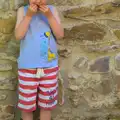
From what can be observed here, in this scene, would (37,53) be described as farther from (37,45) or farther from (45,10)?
(45,10)

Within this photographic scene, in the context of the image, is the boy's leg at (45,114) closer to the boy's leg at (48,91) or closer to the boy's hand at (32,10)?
the boy's leg at (48,91)

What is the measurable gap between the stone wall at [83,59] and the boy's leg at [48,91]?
6.8 inches

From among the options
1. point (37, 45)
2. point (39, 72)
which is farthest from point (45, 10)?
point (39, 72)

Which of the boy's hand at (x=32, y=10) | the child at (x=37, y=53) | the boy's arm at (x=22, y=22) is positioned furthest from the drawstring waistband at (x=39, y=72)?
the boy's hand at (x=32, y=10)

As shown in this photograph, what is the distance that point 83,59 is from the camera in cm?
227

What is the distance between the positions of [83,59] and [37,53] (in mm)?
375

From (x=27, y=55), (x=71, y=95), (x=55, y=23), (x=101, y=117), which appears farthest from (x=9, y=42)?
(x=101, y=117)

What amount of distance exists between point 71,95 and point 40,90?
283 millimetres

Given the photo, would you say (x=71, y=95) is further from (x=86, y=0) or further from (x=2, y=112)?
(x=86, y=0)

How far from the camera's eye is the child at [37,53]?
2.00 meters

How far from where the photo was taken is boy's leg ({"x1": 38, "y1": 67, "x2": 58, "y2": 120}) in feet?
6.84

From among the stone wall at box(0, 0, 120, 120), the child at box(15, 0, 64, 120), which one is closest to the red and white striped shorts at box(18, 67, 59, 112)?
the child at box(15, 0, 64, 120)

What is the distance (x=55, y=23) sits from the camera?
6.62 feet

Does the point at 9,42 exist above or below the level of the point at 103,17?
below
